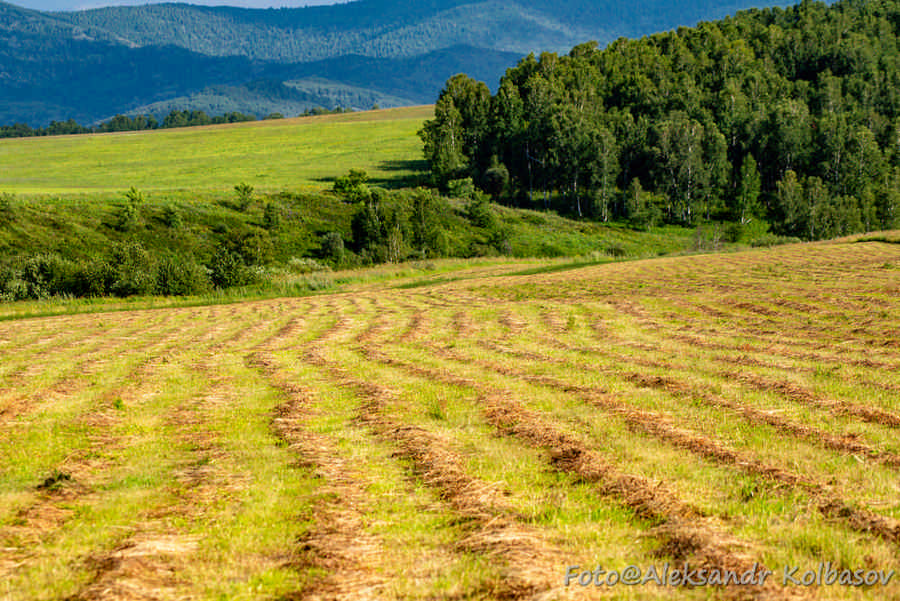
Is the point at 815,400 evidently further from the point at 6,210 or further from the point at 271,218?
the point at 6,210

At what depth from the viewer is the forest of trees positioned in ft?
348

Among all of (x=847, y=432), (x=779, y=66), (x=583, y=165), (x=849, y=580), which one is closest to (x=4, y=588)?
(x=849, y=580)

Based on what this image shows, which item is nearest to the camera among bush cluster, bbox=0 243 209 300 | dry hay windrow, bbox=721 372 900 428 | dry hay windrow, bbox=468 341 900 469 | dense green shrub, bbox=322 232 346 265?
dry hay windrow, bbox=468 341 900 469

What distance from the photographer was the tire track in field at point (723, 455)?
20.1 feet

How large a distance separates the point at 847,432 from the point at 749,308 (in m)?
14.3

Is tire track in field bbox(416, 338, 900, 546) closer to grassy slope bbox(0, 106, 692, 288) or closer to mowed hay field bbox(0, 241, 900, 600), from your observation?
mowed hay field bbox(0, 241, 900, 600)

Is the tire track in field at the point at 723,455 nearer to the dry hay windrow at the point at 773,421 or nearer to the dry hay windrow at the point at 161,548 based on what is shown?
the dry hay windrow at the point at 773,421

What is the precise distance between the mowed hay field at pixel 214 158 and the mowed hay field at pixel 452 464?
83998 millimetres

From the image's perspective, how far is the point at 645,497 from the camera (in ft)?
22.3

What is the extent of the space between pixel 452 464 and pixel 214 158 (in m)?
151

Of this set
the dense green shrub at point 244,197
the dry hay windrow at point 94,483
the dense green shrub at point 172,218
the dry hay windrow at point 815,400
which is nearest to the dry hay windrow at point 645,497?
the dry hay windrow at point 815,400

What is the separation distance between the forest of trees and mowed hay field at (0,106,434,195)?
20312 millimetres

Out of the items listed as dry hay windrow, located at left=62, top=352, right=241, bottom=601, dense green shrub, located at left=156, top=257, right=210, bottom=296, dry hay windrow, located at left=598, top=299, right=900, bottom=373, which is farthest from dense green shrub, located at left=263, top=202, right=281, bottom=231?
dry hay windrow, located at left=62, top=352, right=241, bottom=601

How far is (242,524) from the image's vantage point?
6.53m
